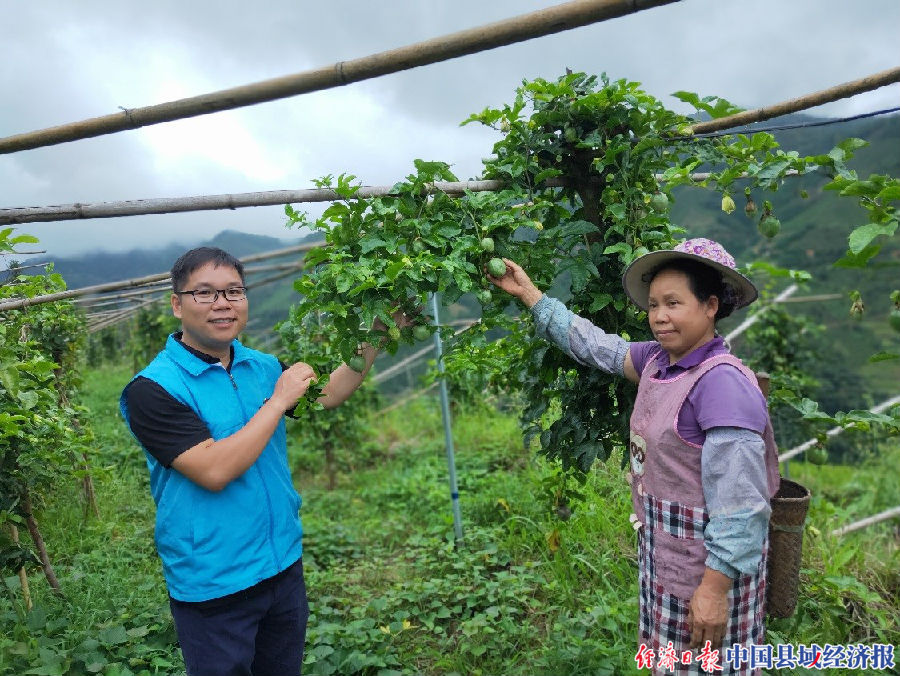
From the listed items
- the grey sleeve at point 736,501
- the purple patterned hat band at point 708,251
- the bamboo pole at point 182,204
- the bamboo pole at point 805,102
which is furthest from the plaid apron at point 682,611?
the bamboo pole at point 805,102

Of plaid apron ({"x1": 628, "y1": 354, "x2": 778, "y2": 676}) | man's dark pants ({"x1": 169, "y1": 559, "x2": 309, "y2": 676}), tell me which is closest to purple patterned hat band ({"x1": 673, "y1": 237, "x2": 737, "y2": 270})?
plaid apron ({"x1": 628, "y1": 354, "x2": 778, "y2": 676})

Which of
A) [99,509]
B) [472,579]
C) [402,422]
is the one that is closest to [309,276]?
[472,579]

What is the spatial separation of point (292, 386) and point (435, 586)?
214 centimetres

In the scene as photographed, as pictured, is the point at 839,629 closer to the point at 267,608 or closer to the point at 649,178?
the point at 649,178

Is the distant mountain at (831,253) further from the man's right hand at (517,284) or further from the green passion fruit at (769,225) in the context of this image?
the green passion fruit at (769,225)

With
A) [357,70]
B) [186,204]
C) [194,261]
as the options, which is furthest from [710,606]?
[186,204]

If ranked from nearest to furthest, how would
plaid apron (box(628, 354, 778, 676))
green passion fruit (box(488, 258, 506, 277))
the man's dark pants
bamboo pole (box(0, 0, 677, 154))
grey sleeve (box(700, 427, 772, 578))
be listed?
bamboo pole (box(0, 0, 677, 154)) < grey sleeve (box(700, 427, 772, 578)) < plaid apron (box(628, 354, 778, 676)) < the man's dark pants < green passion fruit (box(488, 258, 506, 277))

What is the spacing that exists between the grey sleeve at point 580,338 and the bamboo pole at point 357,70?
0.90 m

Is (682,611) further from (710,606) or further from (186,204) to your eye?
(186,204)

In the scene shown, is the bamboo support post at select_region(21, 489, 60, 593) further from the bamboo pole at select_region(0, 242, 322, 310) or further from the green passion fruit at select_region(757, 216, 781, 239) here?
the green passion fruit at select_region(757, 216, 781, 239)

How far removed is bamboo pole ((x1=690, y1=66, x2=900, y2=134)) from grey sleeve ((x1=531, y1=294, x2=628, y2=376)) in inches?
30.9

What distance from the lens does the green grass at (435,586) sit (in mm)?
2746

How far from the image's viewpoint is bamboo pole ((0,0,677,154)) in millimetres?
1247

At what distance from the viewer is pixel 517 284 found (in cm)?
206
